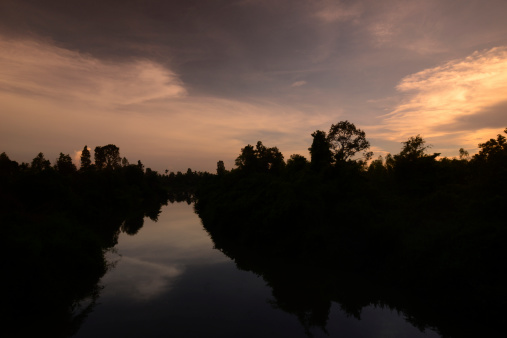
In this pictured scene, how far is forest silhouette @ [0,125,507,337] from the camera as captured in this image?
14773mm

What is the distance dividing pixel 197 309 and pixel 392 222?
16.6m

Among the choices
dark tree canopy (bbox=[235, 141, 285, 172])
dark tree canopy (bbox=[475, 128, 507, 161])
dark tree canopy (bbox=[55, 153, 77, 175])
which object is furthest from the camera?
dark tree canopy (bbox=[55, 153, 77, 175])

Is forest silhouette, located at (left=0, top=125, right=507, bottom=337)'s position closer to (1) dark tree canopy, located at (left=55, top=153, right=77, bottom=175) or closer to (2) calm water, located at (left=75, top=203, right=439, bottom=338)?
(2) calm water, located at (left=75, top=203, right=439, bottom=338)

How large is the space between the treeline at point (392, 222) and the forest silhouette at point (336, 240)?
9 centimetres

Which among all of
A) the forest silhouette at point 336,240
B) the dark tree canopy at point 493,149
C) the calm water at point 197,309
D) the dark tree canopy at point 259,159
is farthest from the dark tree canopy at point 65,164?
the dark tree canopy at point 493,149

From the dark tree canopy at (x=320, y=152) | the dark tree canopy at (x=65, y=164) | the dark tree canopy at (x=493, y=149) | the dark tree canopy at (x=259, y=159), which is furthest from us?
the dark tree canopy at (x=65, y=164)

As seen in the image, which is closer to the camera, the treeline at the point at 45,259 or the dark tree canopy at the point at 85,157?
the treeline at the point at 45,259

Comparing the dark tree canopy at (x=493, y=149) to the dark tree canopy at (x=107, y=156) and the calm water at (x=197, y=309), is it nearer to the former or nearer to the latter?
the calm water at (x=197, y=309)

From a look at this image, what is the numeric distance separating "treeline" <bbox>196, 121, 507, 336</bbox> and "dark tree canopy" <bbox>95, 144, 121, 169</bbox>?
7675 cm

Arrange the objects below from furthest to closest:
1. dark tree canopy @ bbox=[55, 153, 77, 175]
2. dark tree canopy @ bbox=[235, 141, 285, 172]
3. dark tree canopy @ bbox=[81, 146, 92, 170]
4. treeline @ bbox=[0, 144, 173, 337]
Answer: dark tree canopy @ bbox=[81, 146, 92, 170], dark tree canopy @ bbox=[55, 153, 77, 175], dark tree canopy @ bbox=[235, 141, 285, 172], treeline @ bbox=[0, 144, 173, 337]

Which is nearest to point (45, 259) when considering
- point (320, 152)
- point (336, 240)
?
point (336, 240)

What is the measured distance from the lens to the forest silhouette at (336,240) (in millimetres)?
14773

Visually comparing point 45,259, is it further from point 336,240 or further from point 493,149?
point 493,149

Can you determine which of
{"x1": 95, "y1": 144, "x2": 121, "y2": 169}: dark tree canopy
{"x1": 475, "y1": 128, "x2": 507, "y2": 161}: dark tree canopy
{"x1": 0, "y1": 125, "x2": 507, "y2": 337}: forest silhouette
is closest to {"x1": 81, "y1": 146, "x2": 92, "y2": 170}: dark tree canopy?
{"x1": 95, "y1": 144, "x2": 121, "y2": 169}: dark tree canopy
